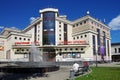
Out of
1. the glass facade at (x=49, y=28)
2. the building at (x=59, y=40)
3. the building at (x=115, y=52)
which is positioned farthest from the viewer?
the building at (x=115, y=52)

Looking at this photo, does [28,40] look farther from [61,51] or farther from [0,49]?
[61,51]

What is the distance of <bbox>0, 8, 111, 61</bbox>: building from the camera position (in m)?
70.6

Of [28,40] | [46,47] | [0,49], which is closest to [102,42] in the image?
[46,47]

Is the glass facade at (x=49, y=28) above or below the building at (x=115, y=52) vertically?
above

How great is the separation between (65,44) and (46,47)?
272 inches

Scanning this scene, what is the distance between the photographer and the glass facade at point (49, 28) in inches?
2859

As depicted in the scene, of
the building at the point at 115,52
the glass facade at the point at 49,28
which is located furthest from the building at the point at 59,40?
the building at the point at 115,52

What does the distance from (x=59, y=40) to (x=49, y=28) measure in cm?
605

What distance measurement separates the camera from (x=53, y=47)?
71.1m

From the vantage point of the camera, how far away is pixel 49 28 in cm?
7350

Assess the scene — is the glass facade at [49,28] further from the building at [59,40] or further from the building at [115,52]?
the building at [115,52]

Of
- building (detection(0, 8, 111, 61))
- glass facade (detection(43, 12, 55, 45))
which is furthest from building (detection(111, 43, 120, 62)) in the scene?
glass facade (detection(43, 12, 55, 45))

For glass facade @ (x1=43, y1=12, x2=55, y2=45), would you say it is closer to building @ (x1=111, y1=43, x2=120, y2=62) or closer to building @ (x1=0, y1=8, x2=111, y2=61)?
building @ (x1=0, y1=8, x2=111, y2=61)

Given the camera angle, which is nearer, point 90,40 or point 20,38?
point 90,40
